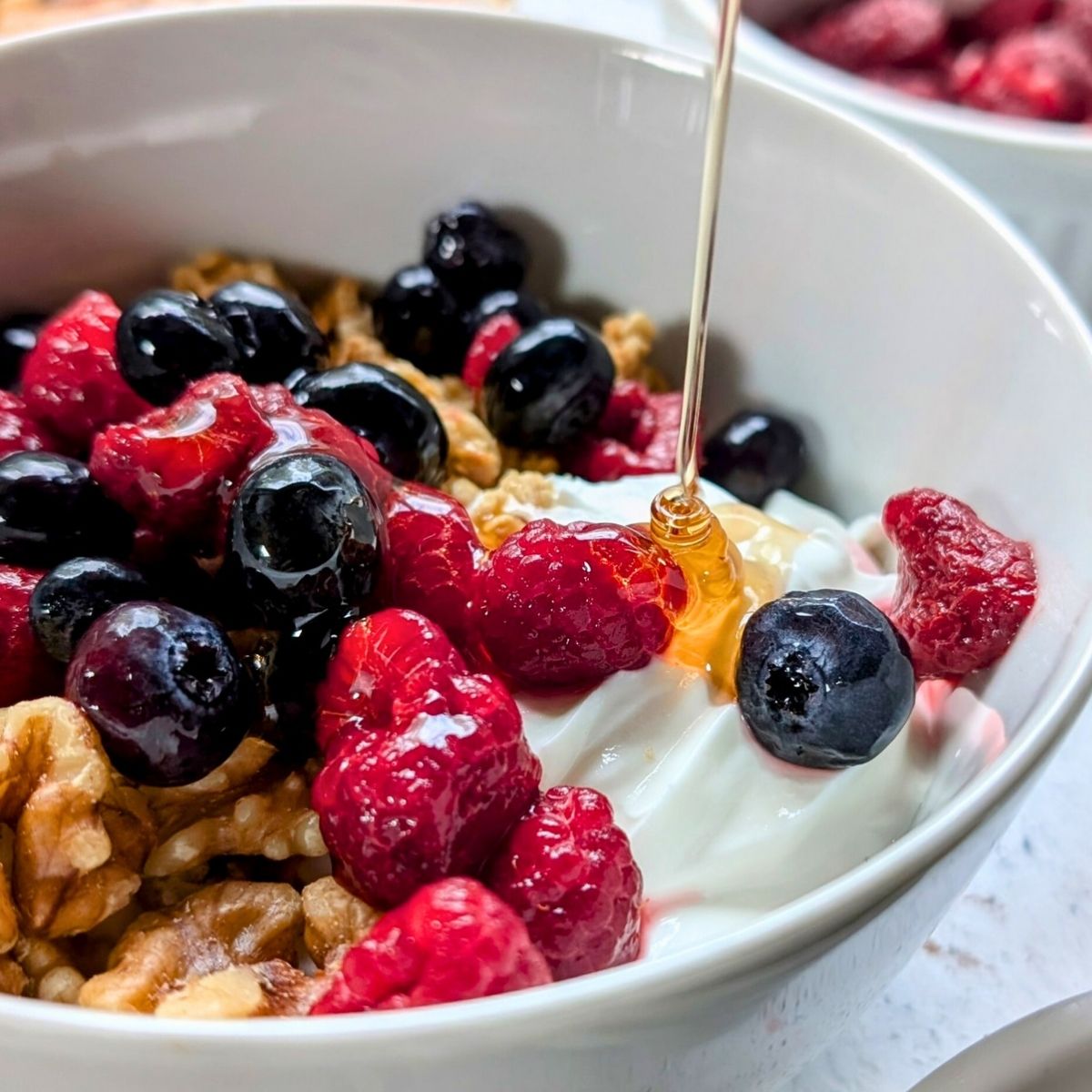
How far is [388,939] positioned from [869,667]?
287mm

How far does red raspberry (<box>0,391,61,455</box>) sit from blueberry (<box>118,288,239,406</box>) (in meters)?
0.07

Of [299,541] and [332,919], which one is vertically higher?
[299,541]

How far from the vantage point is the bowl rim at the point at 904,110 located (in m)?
1.09

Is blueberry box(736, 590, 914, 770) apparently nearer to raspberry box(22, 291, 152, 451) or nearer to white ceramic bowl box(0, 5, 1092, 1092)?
white ceramic bowl box(0, 5, 1092, 1092)

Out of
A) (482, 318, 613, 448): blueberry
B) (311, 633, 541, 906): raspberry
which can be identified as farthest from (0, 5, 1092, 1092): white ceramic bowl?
(311, 633, 541, 906): raspberry

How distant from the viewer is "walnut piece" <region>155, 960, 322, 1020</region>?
0.54m

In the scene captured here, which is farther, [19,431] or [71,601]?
[19,431]

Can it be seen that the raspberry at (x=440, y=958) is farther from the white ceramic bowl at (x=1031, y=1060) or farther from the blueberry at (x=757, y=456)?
the blueberry at (x=757, y=456)

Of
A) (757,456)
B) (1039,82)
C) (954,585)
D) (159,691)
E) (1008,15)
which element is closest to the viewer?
(159,691)

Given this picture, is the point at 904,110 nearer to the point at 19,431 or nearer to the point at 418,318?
the point at 418,318

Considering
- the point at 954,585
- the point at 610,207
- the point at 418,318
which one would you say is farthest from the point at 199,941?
the point at 610,207

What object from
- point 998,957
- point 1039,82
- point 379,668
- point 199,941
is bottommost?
point 998,957

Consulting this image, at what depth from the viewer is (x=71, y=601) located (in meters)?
0.70

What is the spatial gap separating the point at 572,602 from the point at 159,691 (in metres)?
0.22
